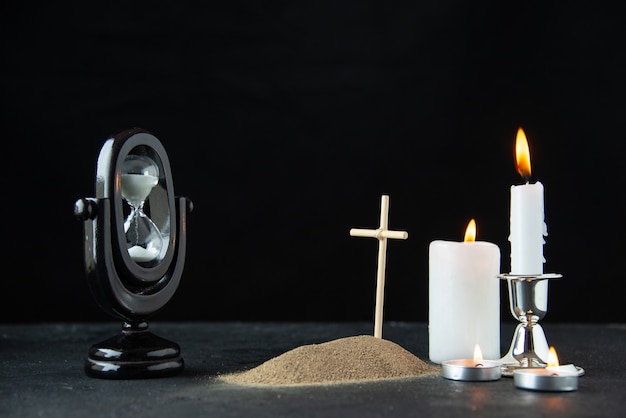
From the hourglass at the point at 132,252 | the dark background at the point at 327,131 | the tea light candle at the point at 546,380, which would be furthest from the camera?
the dark background at the point at 327,131

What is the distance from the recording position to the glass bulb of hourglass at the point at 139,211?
50.2 inches

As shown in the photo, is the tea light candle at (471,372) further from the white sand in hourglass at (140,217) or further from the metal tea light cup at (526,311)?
the white sand in hourglass at (140,217)

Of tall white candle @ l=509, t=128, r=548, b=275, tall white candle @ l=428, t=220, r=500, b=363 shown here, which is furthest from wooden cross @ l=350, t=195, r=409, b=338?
tall white candle @ l=509, t=128, r=548, b=275

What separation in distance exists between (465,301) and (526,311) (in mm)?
132

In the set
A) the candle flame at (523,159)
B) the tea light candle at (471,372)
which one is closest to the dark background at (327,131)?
the candle flame at (523,159)

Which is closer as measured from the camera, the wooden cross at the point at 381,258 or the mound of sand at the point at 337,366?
the mound of sand at the point at 337,366

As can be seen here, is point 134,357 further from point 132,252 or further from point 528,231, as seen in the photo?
point 528,231

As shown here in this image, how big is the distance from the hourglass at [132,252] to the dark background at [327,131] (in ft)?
2.34

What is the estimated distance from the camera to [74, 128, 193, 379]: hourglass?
121 cm

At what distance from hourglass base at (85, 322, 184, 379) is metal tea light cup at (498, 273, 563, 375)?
0.46 metres

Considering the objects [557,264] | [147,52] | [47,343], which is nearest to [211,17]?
[147,52]

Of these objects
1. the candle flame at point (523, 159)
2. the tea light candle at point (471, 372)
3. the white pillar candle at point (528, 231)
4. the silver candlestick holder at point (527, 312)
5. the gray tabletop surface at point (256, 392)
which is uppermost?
the candle flame at point (523, 159)

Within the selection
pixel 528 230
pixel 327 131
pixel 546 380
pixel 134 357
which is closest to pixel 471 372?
pixel 546 380

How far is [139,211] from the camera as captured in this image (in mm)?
1299
